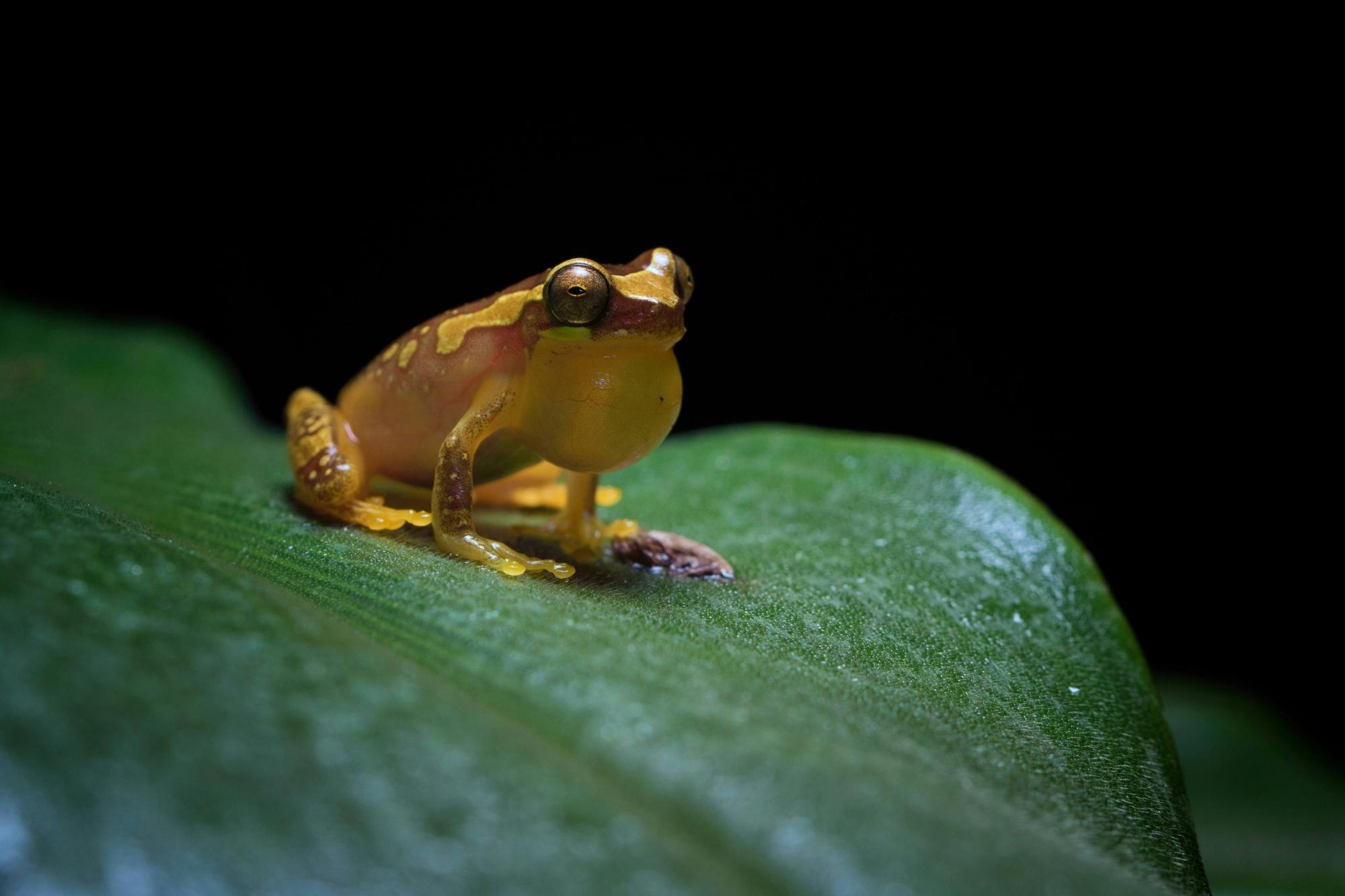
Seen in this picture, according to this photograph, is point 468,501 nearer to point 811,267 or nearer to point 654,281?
point 654,281

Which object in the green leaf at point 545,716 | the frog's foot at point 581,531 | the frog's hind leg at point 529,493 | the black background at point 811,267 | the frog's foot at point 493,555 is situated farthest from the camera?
the black background at point 811,267

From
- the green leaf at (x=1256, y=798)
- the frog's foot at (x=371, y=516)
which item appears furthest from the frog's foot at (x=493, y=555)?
the green leaf at (x=1256, y=798)

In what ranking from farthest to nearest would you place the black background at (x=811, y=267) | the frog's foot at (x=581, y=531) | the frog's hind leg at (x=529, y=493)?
the black background at (x=811, y=267)
the frog's hind leg at (x=529, y=493)
the frog's foot at (x=581, y=531)

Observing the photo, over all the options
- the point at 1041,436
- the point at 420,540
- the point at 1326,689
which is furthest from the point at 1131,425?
the point at 420,540

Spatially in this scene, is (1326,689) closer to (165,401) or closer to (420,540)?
(420,540)

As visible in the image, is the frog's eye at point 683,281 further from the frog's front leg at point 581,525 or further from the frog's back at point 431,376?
the frog's front leg at point 581,525

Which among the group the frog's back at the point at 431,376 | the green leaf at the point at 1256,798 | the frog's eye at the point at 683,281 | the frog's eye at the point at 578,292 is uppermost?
the frog's eye at the point at 683,281

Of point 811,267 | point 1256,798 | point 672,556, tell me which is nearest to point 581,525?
point 672,556

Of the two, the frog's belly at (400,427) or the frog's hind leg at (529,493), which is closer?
the frog's belly at (400,427)
